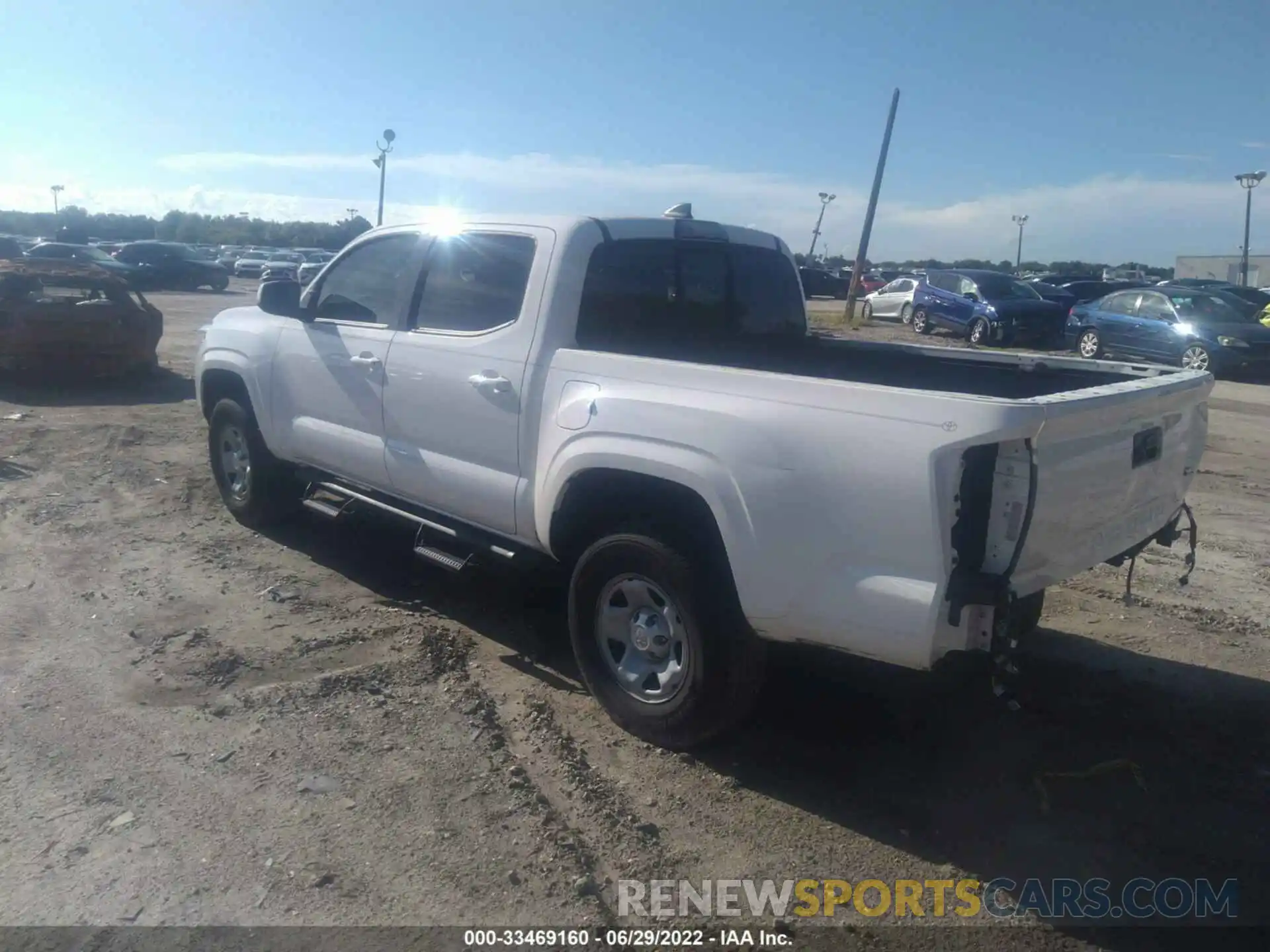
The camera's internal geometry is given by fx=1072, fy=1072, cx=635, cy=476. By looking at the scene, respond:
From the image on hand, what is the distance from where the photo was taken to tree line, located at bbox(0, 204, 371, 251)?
74000 millimetres

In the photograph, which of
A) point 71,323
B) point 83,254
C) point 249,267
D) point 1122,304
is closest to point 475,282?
point 71,323

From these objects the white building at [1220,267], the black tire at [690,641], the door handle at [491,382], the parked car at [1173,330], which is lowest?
the black tire at [690,641]

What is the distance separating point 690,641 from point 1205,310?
743 inches

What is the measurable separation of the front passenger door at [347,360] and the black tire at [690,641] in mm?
1799

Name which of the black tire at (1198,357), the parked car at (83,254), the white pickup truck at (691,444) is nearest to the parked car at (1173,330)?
the black tire at (1198,357)

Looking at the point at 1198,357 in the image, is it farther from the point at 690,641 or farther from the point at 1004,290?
the point at 690,641

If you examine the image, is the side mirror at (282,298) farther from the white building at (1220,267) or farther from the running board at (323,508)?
the white building at (1220,267)

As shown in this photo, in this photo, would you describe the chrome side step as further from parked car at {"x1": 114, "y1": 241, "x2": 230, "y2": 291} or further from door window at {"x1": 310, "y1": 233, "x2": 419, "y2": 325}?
parked car at {"x1": 114, "y1": 241, "x2": 230, "y2": 291}

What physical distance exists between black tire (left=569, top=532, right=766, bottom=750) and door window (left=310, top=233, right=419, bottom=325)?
198cm

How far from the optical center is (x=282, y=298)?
19.9 feet

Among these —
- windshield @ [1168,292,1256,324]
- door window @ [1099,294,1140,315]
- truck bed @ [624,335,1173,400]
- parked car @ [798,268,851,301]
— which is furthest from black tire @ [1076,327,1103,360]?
parked car @ [798,268,851,301]

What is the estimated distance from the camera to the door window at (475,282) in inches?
189

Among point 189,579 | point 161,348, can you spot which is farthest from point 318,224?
point 189,579

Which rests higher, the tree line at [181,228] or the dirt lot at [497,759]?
the tree line at [181,228]
